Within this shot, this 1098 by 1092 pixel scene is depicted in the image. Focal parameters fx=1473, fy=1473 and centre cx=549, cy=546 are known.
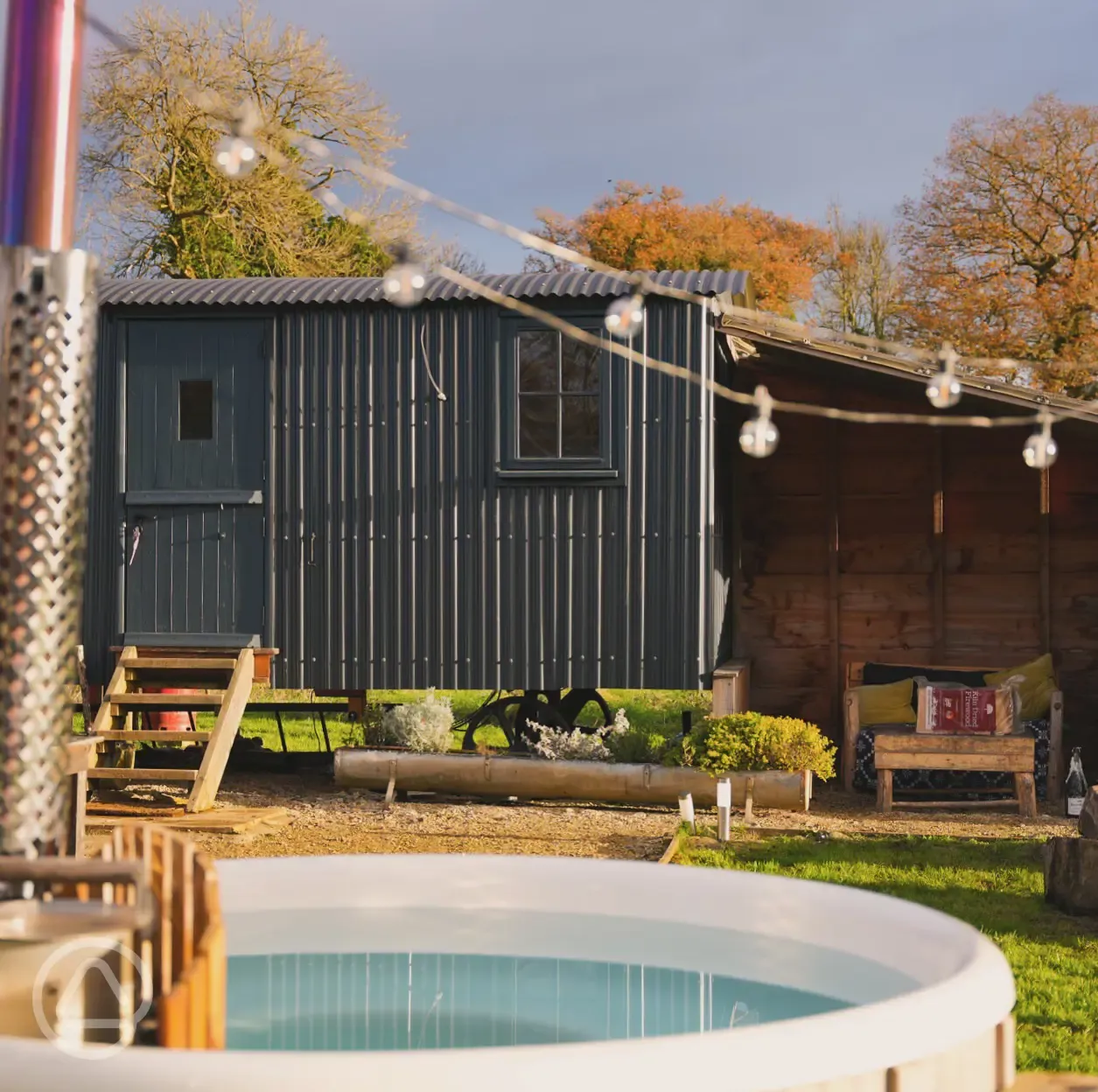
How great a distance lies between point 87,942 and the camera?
150 inches

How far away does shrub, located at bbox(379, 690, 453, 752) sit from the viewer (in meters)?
12.7

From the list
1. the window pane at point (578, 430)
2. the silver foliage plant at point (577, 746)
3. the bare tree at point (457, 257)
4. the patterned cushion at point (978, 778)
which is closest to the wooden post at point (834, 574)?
the patterned cushion at point (978, 778)

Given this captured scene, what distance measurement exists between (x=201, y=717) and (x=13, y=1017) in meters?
17.6

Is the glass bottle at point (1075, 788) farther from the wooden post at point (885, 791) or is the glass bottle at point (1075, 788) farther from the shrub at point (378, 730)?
the shrub at point (378, 730)

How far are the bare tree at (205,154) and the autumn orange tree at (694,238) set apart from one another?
511 centimetres

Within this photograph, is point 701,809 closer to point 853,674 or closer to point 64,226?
point 853,674

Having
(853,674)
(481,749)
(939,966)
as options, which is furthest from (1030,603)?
(939,966)

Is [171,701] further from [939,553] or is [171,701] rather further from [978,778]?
[939,553]

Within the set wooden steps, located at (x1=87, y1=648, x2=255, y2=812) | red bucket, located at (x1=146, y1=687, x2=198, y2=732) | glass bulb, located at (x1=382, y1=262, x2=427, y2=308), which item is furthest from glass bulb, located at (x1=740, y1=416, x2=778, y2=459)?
red bucket, located at (x1=146, y1=687, x2=198, y2=732)

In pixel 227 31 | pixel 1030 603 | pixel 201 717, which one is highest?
pixel 227 31

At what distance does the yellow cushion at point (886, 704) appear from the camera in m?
13.4

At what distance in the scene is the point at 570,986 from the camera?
5.53 meters

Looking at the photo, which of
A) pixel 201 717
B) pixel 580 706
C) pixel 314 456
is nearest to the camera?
pixel 314 456

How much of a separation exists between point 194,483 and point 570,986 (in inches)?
331
